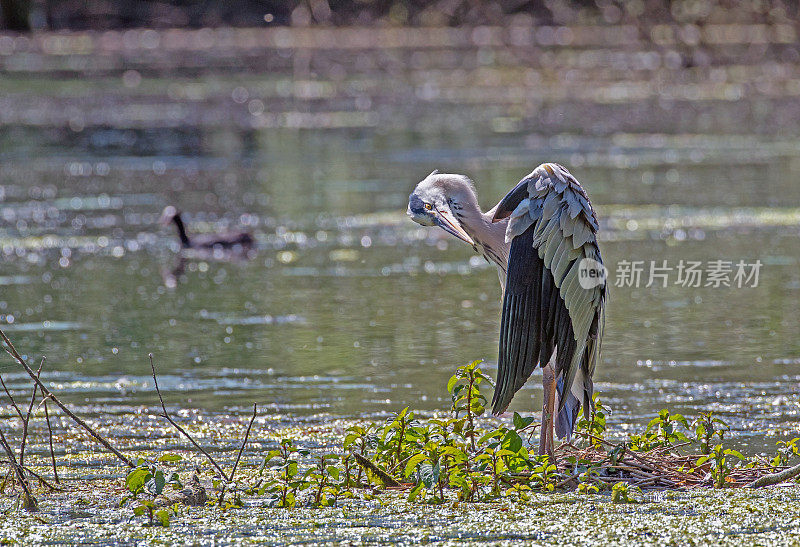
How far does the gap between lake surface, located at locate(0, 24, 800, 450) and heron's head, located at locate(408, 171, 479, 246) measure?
1747 millimetres

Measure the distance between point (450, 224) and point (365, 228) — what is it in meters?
8.61

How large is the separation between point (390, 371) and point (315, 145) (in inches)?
545

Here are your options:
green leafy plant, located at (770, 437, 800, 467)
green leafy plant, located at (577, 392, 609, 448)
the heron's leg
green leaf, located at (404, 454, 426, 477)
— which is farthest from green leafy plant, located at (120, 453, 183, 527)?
green leafy plant, located at (770, 437, 800, 467)

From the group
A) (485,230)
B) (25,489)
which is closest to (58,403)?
(25,489)

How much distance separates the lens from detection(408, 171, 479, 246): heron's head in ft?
21.5

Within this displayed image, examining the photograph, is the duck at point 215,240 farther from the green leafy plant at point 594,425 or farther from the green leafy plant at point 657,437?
the green leafy plant at point 657,437

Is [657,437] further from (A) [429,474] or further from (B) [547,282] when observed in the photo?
(A) [429,474]

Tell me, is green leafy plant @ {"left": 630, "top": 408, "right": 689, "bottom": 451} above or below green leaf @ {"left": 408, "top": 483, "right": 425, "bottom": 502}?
above

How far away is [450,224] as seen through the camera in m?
6.50

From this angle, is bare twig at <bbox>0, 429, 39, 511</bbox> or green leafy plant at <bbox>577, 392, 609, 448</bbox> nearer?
bare twig at <bbox>0, 429, 39, 511</bbox>

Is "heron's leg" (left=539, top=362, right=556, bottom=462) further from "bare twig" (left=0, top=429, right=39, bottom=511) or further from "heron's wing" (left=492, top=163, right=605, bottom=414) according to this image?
"bare twig" (left=0, top=429, right=39, bottom=511)

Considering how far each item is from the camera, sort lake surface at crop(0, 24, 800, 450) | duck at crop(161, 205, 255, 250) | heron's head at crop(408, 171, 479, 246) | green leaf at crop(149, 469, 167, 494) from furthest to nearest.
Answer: duck at crop(161, 205, 255, 250), lake surface at crop(0, 24, 800, 450), heron's head at crop(408, 171, 479, 246), green leaf at crop(149, 469, 167, 494)

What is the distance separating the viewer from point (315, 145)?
22.6 m

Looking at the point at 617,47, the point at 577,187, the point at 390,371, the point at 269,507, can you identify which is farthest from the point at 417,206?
the point at 617,47
